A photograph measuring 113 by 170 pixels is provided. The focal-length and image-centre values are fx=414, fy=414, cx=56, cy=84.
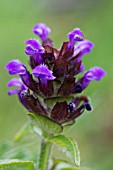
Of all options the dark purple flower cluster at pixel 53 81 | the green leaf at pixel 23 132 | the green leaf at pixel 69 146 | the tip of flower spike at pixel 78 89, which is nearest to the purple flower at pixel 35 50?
the dark purple flower cluster at pixel 53 81

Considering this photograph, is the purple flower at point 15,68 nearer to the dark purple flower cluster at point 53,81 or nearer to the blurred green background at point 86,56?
the dark purple flower cluster at point 53,81

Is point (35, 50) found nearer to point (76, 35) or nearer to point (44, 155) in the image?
point (76, 35)

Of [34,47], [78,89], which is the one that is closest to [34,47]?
[34,47]

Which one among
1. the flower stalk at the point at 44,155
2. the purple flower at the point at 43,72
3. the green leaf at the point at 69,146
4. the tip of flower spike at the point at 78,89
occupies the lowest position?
the flower stalk at the point at 44,155

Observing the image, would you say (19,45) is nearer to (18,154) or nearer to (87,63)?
(87,63)

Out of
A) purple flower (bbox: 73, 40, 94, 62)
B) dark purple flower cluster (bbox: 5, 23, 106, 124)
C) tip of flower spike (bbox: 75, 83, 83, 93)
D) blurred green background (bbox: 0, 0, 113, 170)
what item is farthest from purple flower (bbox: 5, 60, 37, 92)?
blurred green background (bbox: 0, 0, 113, 170)

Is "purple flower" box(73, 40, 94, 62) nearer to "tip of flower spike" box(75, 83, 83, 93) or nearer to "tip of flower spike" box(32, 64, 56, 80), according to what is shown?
"tip of flower spike" box(75, 83, 83, 93)

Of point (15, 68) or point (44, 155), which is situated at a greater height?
point (15, 68)
